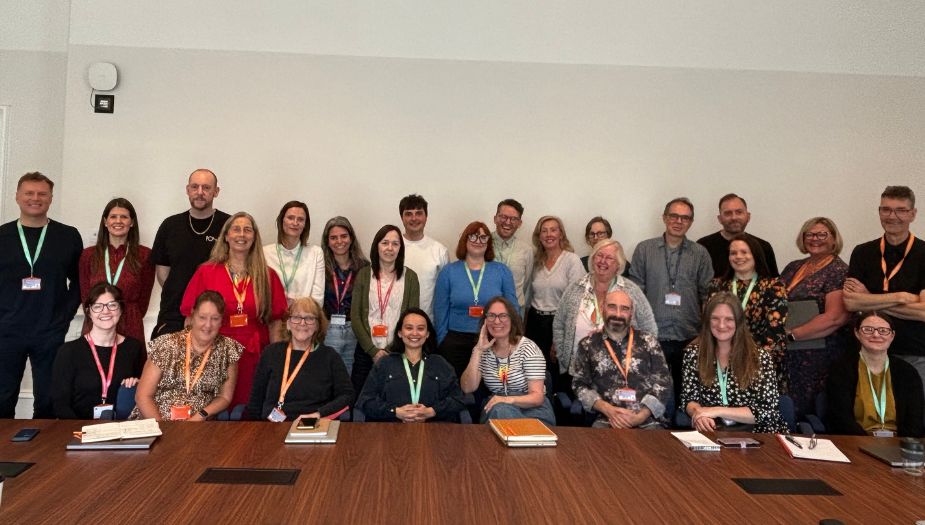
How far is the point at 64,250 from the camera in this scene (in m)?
4.19

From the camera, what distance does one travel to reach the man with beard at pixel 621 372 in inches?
141

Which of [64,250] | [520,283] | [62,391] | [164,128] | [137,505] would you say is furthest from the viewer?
[164,128]

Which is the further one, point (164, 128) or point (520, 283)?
point (164, 128)

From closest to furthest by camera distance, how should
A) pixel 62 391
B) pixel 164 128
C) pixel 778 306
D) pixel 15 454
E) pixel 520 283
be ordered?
pixel 15 454
pixel 62 391
pixel 778 306
pixel 520 283
pixel 164 128

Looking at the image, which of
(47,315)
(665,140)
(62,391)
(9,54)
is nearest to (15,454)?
(62,391)

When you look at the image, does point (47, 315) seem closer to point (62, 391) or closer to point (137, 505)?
point (62, 391)

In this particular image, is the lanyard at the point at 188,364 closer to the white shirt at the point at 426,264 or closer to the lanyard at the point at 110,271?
the lanyard at the point at 110,271

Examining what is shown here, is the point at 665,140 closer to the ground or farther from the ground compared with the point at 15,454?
farther from the ground

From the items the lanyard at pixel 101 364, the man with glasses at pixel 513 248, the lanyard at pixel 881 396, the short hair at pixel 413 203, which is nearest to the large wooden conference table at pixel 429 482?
the lanyard at pixel 101 364

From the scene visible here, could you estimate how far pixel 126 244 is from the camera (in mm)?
4207

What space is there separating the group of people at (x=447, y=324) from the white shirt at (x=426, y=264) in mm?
13

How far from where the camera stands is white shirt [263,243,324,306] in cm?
430

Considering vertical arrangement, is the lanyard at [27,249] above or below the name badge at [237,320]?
above

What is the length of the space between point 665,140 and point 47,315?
485cm
